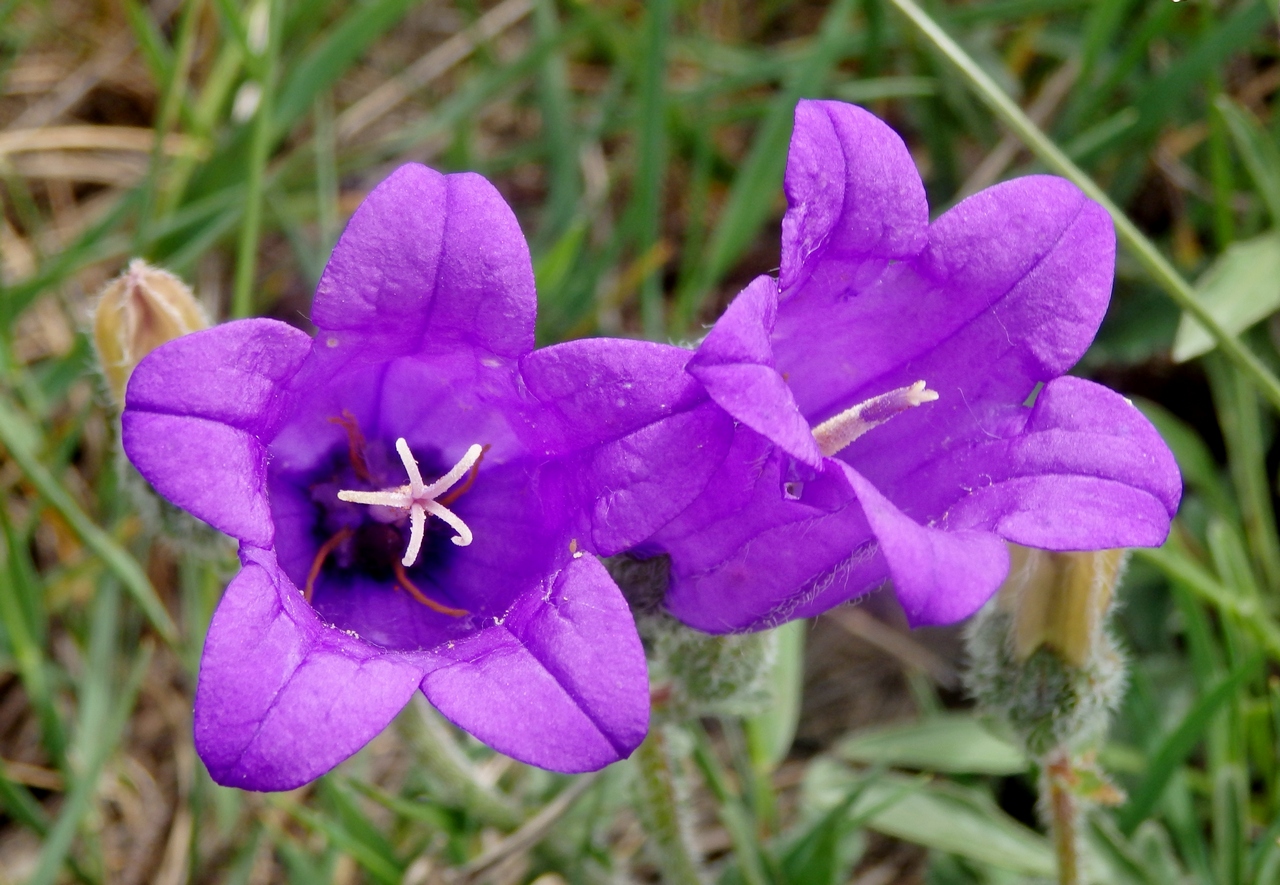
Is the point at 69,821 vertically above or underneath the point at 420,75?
underneath

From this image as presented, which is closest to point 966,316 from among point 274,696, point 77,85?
point 274,696

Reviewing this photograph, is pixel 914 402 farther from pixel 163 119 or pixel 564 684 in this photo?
pixel 163 119

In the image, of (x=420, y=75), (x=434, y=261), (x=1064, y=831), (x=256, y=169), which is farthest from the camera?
(x=420, y=75)

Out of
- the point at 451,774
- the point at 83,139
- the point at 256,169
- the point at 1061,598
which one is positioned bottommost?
the point at 451,774

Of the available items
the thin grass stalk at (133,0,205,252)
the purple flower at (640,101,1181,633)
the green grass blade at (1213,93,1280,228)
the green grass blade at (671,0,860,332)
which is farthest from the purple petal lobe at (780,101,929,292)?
the thin grass stalk at (133,0,205,252)

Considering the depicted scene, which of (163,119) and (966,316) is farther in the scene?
(163,119)

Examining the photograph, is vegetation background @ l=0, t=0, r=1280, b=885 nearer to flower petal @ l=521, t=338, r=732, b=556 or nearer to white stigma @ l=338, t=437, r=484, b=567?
white stigma @ l=338, t=437, r=484, b=567

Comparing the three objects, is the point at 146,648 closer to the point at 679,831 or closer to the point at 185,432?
the point at 679,831
